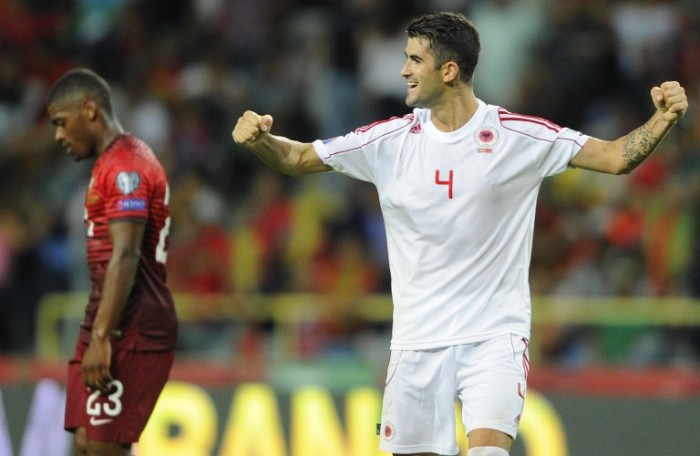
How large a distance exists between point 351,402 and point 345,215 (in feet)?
8.46

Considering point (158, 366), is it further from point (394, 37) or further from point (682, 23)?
point (682, 23)

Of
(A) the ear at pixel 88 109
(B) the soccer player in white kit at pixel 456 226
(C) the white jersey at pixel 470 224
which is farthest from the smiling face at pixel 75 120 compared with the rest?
(C) the white jersey at pixel 470 224


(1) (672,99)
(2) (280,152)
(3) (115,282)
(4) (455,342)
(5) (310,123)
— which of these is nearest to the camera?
Result: (1) (672,99)

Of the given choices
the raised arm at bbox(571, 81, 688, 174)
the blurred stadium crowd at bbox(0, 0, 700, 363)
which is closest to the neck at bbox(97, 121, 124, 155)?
the raised arm at bbox(571, 81, 688, 174)

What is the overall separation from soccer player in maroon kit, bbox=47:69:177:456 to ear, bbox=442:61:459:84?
1.50 metres

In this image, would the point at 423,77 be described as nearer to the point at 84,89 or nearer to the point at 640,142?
the point at 640,142

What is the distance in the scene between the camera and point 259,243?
11727mm

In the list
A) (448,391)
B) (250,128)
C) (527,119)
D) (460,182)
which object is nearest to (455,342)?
(448,391)

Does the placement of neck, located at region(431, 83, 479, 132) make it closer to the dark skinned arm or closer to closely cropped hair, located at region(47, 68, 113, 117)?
the dark skinned arm

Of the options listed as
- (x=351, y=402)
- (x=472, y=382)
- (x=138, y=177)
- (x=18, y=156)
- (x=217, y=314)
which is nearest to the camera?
(x=472, y=382)

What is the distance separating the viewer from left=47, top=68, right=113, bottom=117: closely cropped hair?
6852 millimetres

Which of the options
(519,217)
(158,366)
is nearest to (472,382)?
(519,217)

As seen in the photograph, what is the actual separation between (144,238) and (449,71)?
1.67 metres

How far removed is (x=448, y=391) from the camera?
6.10 m
